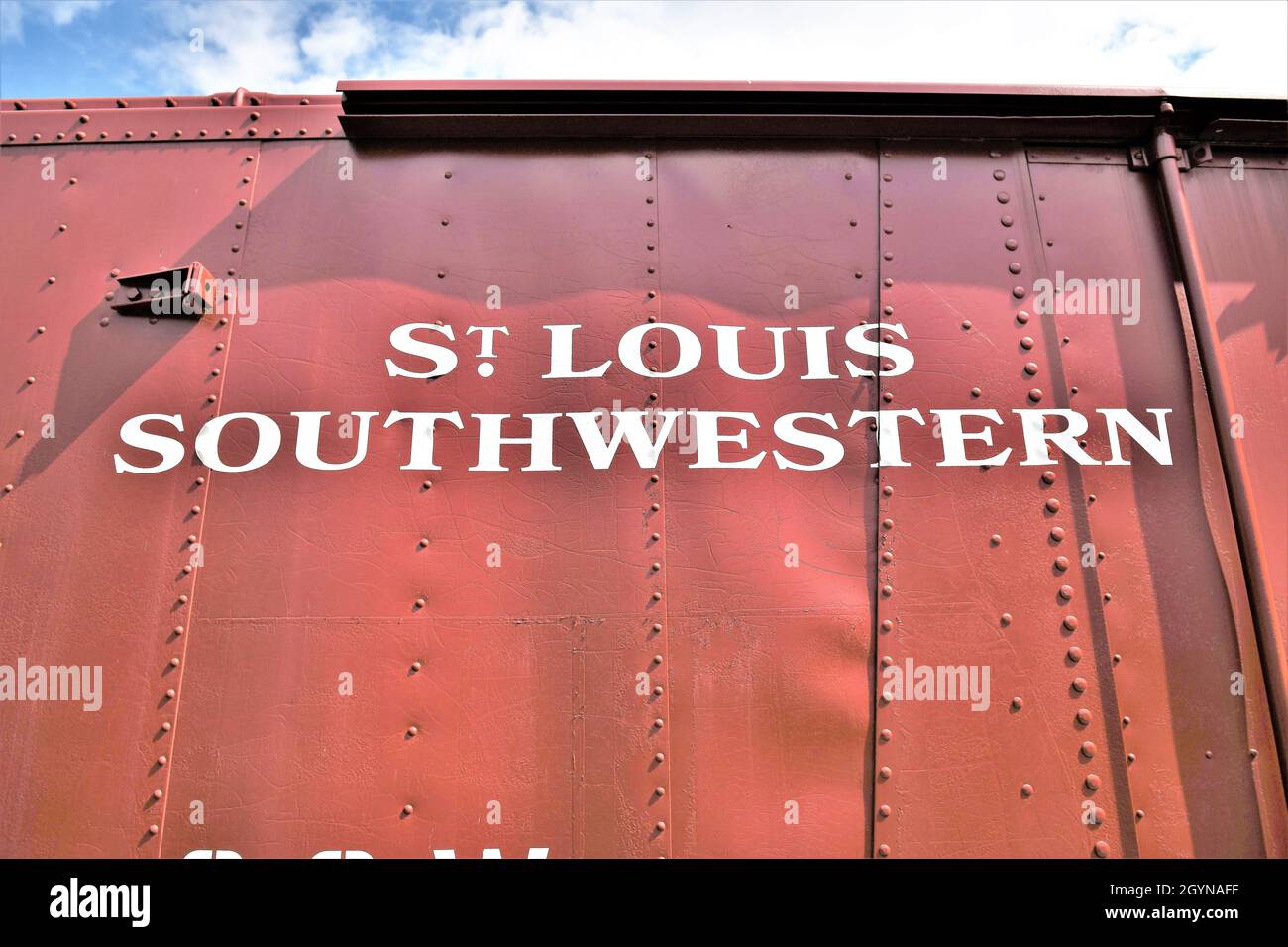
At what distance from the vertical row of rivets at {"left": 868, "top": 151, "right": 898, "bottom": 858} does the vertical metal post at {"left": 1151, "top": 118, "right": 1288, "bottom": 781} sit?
93cm

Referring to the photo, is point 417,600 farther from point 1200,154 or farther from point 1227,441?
point 1200,154

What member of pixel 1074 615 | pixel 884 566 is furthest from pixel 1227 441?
pixel 884 566

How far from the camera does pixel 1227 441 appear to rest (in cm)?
192

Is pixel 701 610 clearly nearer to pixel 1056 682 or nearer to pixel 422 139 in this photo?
pixel 1056 682

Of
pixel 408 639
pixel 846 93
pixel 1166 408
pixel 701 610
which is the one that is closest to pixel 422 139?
pixel 846 93

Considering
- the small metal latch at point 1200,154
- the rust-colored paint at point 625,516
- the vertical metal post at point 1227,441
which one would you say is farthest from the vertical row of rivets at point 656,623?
the small metal latch at point 1200,154

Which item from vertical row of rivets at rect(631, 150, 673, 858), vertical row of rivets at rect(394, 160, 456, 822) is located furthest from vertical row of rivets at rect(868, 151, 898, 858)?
vertical row of rivets at rect(394, 160, 456, 822)

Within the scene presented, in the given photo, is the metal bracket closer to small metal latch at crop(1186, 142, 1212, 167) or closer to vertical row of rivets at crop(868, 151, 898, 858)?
small metal latch at crop(1186, 142, 1212, 167)

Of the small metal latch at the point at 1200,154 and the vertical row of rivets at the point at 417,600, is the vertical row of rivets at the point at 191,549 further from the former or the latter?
the small metal latch at the point at 1200,154

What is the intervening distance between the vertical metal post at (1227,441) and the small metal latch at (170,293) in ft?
10.6

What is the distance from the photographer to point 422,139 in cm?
233

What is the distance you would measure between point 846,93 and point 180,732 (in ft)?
9.59

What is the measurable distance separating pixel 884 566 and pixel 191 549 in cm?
211

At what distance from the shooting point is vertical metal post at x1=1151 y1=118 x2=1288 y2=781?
1.78 meters
